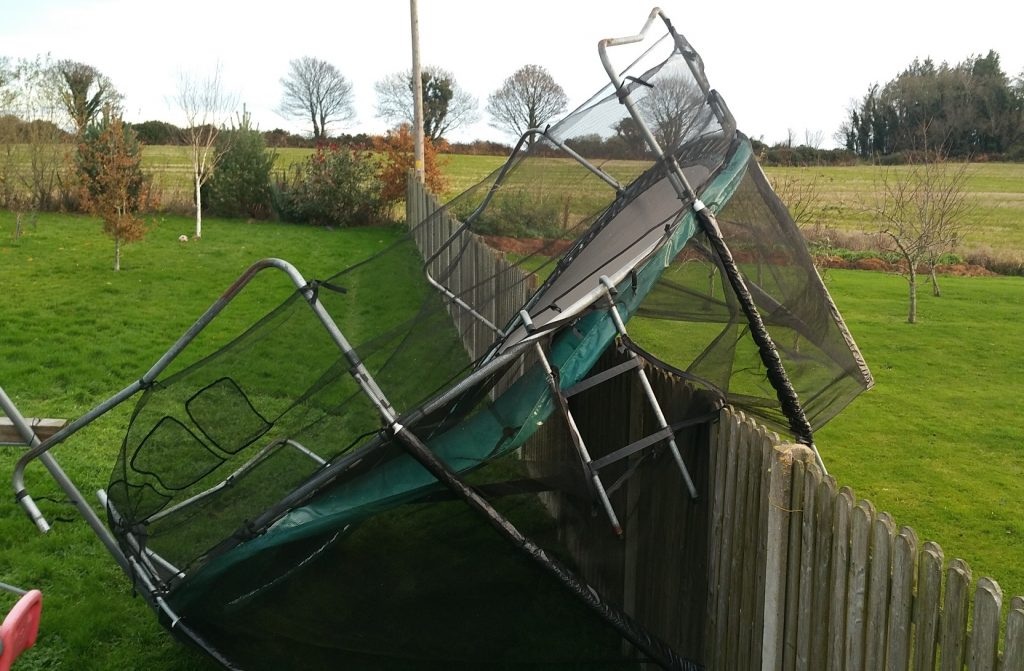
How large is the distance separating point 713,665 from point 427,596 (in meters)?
1.18

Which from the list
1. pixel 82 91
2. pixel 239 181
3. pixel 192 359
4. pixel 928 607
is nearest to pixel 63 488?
pixel 928 607

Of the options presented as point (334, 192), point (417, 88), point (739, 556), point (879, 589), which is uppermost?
point (417, 88)

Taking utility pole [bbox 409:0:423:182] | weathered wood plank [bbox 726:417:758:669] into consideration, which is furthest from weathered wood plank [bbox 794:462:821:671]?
utility pole [bbox 409:0:423:182]

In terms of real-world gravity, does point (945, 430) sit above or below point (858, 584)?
below

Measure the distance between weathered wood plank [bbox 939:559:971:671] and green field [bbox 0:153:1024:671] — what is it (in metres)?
3.26

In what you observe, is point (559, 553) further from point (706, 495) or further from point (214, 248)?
point (214, 248)

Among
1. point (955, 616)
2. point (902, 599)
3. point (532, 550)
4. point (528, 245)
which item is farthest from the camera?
point (528, 245)

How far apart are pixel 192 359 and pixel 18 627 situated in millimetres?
8063

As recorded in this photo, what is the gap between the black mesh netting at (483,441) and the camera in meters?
3.24

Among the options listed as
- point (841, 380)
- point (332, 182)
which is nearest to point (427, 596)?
point (841, 380)

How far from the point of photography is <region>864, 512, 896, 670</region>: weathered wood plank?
2.50 metres

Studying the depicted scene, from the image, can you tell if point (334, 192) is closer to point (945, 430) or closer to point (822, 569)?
point (945, 430)

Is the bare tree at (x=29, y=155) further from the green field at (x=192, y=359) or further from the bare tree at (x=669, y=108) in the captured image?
the bare tree at (x=669, y=108)

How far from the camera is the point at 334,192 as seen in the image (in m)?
26.6
